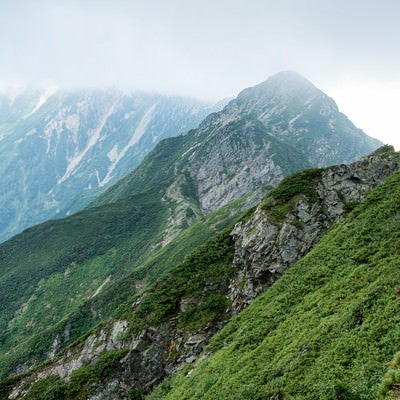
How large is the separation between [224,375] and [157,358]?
2582 cm

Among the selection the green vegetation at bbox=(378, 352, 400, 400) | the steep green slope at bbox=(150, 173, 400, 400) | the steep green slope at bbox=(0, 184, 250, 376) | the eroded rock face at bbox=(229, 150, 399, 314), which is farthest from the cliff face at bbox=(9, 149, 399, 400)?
the steep green slope at bbox=(0, 184, 250, 376)

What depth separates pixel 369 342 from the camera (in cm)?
2147

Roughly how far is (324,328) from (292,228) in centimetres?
3311

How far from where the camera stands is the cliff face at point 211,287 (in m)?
54.0

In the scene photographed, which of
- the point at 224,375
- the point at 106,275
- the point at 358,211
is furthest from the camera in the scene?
the point at 106,275

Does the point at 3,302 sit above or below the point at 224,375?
above

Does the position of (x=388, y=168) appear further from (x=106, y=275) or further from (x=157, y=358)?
(x=106, y=275)

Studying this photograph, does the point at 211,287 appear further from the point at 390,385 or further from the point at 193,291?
the point at 390,385

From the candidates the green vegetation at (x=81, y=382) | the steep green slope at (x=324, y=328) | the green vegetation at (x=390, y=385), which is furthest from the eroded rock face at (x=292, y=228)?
the green vegetation at (x=390, y=385)

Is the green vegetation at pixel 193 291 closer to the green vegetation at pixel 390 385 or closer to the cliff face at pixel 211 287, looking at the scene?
the cliff face at pixel 211 287

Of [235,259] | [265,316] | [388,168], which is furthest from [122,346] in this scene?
[388,168]

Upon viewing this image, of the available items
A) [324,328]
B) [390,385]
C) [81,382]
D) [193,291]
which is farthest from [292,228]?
[390,385]

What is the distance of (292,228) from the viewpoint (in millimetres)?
58719

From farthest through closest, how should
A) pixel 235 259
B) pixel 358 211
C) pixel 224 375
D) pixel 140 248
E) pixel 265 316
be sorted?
1. pixel 140 248
2. pixel 235 259
3. pixel 358 211
4. pixel 265 316
5. pixel 224 375
